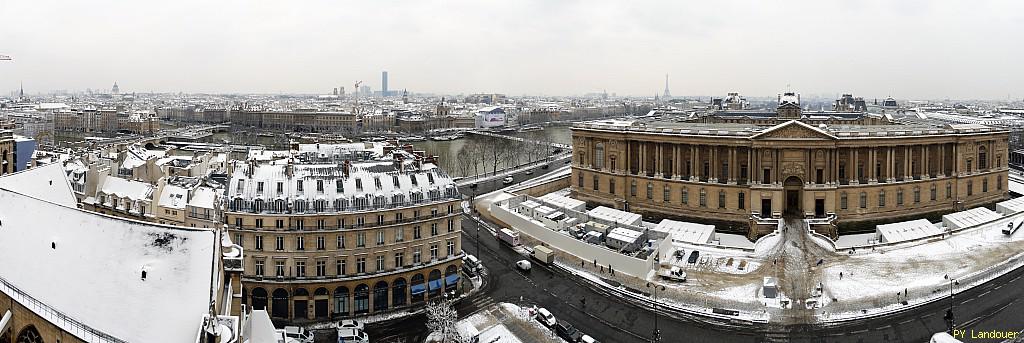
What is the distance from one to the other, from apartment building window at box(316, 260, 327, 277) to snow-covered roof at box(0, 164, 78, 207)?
17.3 m

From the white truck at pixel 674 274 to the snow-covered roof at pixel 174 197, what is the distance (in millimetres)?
42722

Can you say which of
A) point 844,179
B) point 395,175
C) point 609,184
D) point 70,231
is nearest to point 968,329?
point 844,179

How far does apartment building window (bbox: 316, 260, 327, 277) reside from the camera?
180ft

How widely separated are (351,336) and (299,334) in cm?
381

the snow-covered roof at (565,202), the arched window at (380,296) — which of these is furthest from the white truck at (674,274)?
the arched window at (380,296)

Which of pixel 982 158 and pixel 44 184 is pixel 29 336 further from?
pixel 982 158

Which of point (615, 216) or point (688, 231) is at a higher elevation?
point (615, 216)

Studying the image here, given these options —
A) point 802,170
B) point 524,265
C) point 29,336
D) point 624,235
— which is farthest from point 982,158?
point 29,336

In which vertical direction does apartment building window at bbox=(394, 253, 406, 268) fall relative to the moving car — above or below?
above

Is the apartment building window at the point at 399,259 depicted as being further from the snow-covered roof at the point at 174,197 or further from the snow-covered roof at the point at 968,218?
the snow-covered roof at the point at 968,218

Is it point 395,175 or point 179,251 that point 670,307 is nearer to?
point 395,175

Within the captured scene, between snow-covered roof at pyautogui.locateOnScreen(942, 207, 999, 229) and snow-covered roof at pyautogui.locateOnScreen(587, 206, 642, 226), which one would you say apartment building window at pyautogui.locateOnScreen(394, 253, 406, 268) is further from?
snow-covered roof at pyautogui.locateOnScreen(942, 207, 999, 229)

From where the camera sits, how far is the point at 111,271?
31953mm

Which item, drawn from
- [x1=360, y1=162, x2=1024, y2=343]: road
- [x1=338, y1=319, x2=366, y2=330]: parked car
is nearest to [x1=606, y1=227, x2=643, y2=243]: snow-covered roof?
[x1=360, y1=162, x2=1024, y2=343]: road
